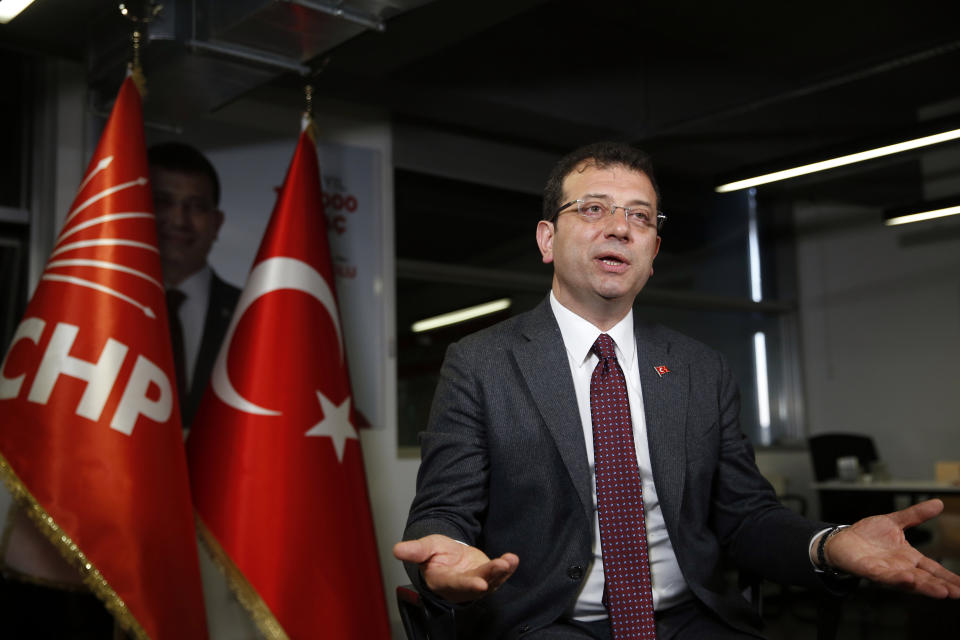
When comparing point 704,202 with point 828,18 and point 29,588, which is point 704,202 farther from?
point 29,588

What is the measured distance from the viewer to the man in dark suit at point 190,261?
404 cm

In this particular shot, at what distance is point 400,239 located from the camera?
5227mm

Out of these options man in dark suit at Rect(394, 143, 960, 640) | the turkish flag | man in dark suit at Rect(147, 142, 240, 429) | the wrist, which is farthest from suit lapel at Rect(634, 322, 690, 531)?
man in dark suit at Rect(147, 142, 240, 429)

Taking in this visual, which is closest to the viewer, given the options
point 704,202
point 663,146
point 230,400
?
point 230,400

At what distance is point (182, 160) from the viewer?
13.6 ft

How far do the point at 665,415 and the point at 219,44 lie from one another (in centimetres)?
234

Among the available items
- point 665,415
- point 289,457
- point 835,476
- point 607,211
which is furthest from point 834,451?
point 607,211

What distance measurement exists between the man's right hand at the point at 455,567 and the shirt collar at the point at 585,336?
1.89 feet

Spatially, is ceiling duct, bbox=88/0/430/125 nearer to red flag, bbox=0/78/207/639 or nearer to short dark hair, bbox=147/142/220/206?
short dark hair, bbox=147/142/220/206

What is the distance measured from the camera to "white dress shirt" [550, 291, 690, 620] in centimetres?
171

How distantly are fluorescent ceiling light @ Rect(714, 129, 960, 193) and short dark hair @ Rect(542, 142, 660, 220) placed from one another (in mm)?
3515

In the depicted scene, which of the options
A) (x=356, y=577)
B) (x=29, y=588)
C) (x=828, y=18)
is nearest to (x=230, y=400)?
(x=356, y=577)

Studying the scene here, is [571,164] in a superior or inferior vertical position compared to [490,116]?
inferior

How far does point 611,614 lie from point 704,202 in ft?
20.3
